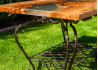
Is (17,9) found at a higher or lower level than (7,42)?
higher

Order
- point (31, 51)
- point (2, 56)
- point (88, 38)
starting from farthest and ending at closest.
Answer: point (88, 38) < point (31, 51) < point (2, 56)

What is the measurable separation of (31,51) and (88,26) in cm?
211

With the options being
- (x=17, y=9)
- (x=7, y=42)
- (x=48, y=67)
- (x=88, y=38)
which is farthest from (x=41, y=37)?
(x=17, y=9)

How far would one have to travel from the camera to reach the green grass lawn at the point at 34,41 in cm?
256

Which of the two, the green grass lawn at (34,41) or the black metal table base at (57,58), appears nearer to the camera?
the black metal table base at (57,58)

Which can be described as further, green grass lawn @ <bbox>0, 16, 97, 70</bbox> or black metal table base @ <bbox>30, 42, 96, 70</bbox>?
green grass lawn @ <bbox>0, 16, 97, 70</bbox>

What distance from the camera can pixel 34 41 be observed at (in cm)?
347

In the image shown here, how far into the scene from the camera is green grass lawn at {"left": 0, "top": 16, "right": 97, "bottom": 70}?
2559mm

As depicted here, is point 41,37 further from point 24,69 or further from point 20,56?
point 24,69

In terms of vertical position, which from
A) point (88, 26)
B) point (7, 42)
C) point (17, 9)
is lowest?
point (88, 26)

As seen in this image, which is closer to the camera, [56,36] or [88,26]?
[56,36]

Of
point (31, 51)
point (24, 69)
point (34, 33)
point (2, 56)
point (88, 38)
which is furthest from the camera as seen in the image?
point (34, 33)

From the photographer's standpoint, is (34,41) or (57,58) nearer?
(57,58)

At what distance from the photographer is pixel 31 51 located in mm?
2971
